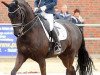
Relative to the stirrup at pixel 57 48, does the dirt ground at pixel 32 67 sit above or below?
below

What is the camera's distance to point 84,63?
13.1 m

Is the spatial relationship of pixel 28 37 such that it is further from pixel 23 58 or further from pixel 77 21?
pixel 77 21

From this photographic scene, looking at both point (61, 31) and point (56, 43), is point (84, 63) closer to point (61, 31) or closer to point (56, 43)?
point (61, 31)

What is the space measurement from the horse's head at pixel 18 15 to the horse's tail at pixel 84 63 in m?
2.76

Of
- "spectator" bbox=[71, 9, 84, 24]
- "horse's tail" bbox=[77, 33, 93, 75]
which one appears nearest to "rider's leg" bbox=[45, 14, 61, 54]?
"horse's tail" bbox=[77, 33, 93, 75]

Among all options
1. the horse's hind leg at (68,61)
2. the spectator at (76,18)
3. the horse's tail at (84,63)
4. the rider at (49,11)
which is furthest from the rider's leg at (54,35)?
the spectator at (76,18)

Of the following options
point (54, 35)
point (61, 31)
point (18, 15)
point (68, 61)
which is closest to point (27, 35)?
point (18, 15)

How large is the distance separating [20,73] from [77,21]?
3.84m

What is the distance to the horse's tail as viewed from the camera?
12969 mm

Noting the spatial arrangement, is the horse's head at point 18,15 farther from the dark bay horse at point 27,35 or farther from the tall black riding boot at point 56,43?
the tall black riding boot at point 56,43

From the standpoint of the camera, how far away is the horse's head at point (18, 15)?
1022 cm

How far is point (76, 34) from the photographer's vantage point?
12750 millimetres

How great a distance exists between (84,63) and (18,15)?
3.38 metres

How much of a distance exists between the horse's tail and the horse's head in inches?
108
